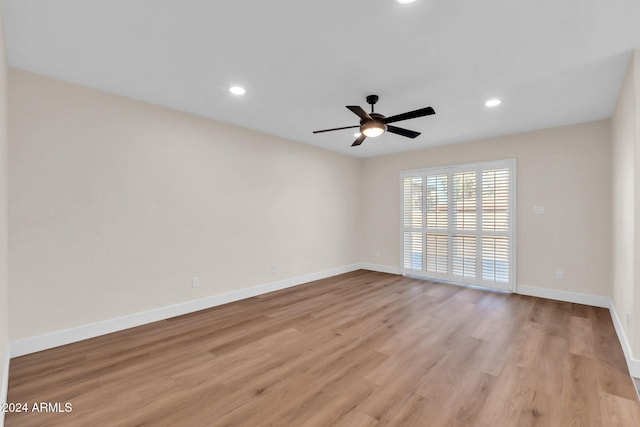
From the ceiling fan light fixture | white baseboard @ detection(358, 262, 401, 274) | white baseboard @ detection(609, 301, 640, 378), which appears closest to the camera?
white baseboard @ detection(609, 301, 640, 378)

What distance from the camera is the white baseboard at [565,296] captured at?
3.94m

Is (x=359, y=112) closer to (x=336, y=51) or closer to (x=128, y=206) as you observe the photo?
(x=336, y=51)

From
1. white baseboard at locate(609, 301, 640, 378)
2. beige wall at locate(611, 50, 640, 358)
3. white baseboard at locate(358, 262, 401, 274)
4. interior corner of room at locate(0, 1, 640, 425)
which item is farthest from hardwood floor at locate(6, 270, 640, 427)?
white baseboard at locate(358, 262, 401, 274)

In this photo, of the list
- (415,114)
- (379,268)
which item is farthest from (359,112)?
(379,268)

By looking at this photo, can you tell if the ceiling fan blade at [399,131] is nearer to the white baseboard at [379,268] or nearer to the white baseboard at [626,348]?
the white baseboard at [626,348]

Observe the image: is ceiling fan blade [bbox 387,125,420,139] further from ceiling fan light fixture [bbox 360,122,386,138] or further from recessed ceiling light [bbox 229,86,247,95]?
recessed ceiling light [bbox 229,86,247,95]

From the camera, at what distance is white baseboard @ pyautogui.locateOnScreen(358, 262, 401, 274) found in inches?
239

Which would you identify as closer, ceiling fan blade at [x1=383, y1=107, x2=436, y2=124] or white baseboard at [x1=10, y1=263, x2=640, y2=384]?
white baseboard at [x1=10, y1=263, x2=640, y2=384]

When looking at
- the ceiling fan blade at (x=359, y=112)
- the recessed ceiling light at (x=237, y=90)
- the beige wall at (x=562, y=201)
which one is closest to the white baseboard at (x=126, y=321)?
the recessed ceiling light at (x=237, y=90)

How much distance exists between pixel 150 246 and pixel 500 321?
421cm

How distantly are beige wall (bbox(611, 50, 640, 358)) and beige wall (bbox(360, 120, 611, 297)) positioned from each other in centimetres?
111

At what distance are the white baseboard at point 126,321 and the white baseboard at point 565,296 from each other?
3787 mm

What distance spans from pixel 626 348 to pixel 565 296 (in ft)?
6.24

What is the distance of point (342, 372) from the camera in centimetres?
231
